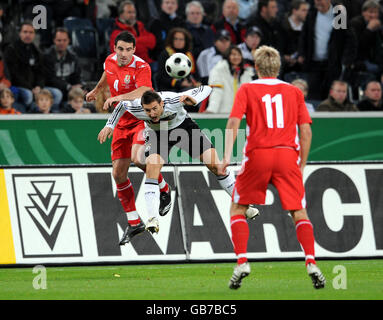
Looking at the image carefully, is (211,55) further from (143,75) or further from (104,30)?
(143,75)

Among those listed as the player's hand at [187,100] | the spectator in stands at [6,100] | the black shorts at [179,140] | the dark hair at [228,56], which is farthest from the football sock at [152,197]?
the spectator in stands at [6,100]

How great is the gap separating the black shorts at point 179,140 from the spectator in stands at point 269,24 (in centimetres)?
615

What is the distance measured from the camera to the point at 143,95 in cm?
985

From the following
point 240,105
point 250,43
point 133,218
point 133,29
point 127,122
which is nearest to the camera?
point 240,105

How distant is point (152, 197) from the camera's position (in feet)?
33.8

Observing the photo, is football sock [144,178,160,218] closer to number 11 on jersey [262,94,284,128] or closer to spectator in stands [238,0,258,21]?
number 11 on jersey [262,94,284,128]

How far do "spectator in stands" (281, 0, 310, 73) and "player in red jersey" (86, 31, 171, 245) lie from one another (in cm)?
604

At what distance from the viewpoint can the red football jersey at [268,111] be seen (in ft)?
28.0

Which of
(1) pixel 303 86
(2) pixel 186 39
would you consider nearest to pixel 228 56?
(2) pixel 186 39

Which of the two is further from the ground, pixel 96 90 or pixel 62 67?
pixel 96 90

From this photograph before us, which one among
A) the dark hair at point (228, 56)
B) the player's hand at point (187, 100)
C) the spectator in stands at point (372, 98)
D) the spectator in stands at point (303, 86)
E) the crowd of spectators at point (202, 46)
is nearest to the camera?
the player's hand at point (187, 100)

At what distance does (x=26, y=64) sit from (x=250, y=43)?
400cm

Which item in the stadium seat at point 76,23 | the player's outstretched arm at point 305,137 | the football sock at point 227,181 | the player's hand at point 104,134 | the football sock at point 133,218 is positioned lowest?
the football sock at point 133,218

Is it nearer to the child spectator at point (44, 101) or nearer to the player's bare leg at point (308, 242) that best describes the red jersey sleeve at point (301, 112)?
the player's bare leg at point (308, 242)
